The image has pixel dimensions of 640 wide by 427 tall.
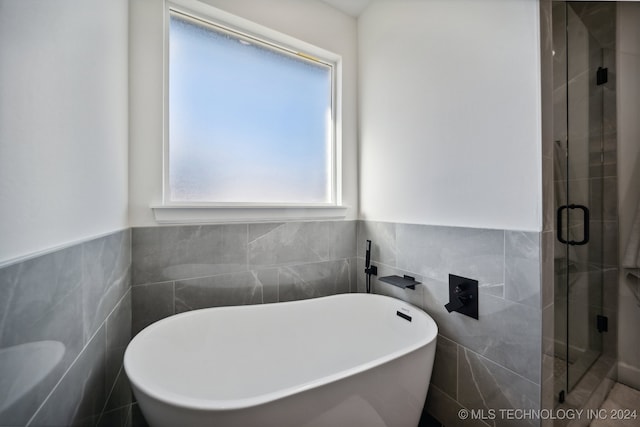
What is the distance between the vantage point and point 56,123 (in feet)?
1.86

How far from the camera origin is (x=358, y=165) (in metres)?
1.81

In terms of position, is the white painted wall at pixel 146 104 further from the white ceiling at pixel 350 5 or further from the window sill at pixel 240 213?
the white ceiling at pixel 350 5

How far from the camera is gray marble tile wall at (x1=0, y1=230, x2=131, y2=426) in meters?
0.40

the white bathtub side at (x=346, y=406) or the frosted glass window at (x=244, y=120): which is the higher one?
the frosted glass window at (x=244, y=120)

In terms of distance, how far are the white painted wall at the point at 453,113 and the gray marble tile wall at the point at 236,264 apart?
0.45 m

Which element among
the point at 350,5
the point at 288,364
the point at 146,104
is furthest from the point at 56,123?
the point at 350,5

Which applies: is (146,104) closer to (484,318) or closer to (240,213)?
(240,213)

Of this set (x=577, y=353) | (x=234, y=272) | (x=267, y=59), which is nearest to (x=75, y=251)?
(x=234, y=272)

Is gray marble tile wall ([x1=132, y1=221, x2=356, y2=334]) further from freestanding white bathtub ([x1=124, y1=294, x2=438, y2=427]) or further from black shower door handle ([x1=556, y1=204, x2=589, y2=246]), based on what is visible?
black shower door handle ([x1=556, y1=204, x2=589, y2=246])

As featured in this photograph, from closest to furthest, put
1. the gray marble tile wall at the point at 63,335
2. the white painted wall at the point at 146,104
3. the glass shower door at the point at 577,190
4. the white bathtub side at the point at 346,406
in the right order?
the gray marble tile wall at the point at 63,335
the white bathtub side at the point at 346,406
the glass shower door at the point at 577,190
the white painted wall at the point at 146,104

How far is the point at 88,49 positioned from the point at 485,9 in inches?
60.9

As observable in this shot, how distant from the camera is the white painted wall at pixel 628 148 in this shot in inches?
51.2

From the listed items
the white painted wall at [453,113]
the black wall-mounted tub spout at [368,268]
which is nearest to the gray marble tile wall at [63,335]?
the black wall-mounted tub spout at [368,268]

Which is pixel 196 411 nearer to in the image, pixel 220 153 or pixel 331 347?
pixel 331 347
